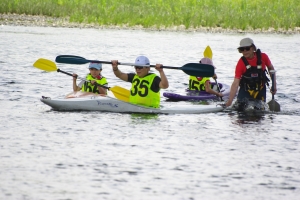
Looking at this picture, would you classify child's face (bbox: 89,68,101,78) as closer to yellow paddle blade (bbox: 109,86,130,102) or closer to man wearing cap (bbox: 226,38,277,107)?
yellow paddle blade (bbox: 109,86,130,102)

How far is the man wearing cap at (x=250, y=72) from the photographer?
461 inches

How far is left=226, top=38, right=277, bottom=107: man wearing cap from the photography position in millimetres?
11711

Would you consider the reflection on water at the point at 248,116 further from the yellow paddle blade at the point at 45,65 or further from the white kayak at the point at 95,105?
the yellow paddle blade at the point at 45,65

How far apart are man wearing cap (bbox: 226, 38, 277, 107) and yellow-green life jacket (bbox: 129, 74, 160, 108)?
3.98 ft

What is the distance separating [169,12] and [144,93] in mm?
25439

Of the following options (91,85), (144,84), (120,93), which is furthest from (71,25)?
(144,84)

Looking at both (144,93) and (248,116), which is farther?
(248,116)

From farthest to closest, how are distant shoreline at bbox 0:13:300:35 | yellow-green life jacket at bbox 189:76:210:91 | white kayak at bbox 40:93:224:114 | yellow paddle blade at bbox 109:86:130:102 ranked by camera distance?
distant shoreline at bbox 0:13:300:35, yellow-green life jacket at bbox 189:76:210:91, yellow paddle blade at bbox 109:86:130:102, white kayak at bbox 40:93:224:114

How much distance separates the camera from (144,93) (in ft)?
40.2

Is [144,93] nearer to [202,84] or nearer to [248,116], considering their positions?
[248,116]

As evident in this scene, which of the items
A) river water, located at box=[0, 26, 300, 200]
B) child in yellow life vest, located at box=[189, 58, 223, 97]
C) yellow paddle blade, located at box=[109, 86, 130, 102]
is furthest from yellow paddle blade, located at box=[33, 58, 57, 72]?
child in yellow life vest, located at box=[189, 58, 223, 97]

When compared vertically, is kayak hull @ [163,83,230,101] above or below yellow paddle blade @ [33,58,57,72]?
below

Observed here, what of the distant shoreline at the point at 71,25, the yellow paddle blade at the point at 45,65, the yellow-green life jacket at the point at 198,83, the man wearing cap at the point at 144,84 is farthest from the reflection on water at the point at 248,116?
the distant shoreline at the point at 71,25

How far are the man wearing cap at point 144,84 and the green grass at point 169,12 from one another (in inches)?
907
